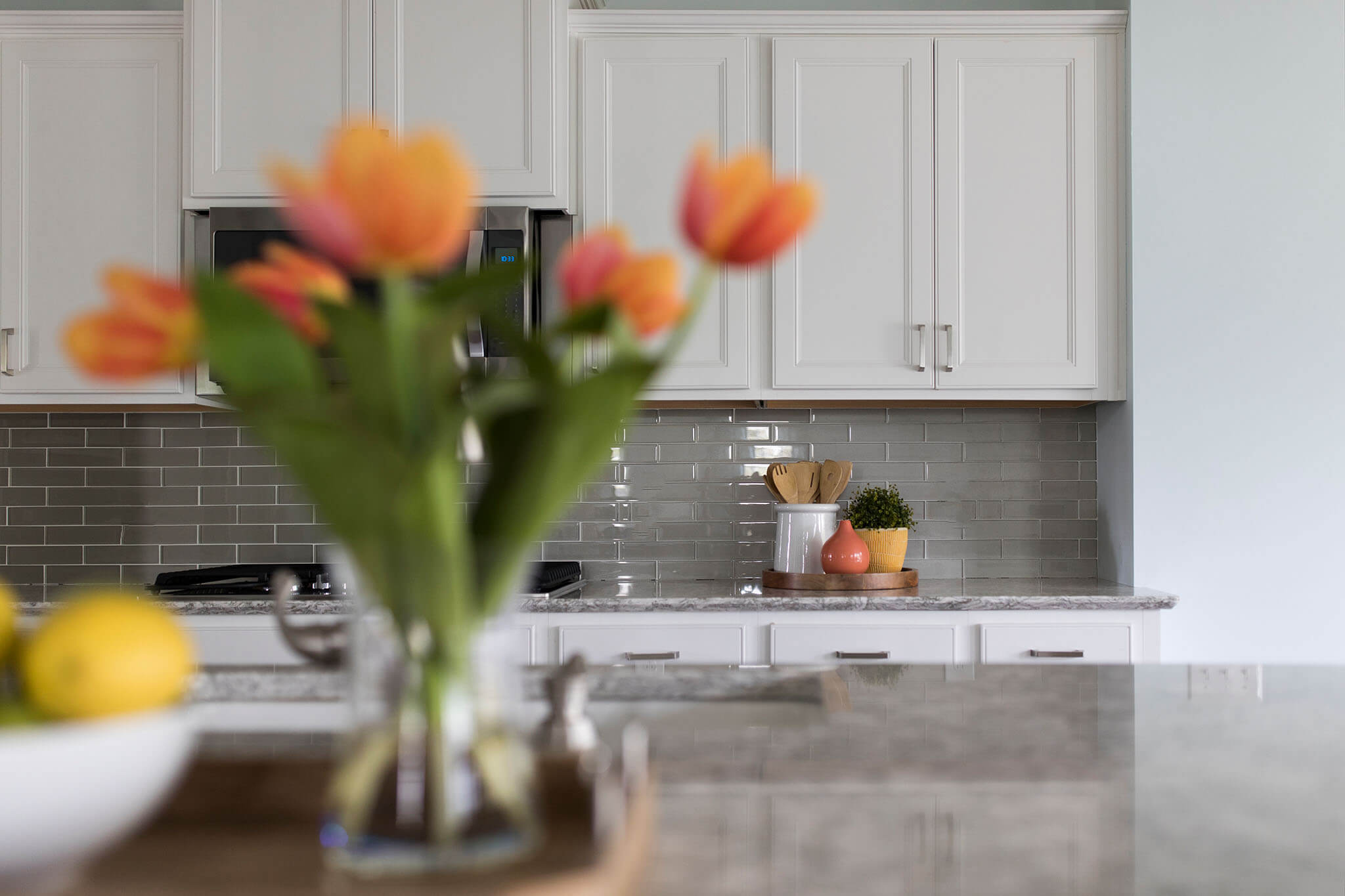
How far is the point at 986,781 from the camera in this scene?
75 cm

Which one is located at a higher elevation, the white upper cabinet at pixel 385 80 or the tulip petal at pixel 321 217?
the white upper cabinet at pixel 385 80

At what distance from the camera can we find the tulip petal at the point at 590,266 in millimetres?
515

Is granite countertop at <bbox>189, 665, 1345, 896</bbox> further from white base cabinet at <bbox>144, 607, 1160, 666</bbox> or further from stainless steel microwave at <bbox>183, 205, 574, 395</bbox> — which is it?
stainless steel microwave at <bbox>183, 205, 574, 395</bbox>

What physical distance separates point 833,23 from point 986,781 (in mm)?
2616

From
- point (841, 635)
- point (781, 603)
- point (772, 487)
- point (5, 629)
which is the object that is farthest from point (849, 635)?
point (5, 629)

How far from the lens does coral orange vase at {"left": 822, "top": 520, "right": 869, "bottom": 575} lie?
2.78m

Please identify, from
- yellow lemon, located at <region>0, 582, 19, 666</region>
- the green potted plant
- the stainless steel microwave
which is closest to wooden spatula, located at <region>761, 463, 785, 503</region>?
the green potted plant

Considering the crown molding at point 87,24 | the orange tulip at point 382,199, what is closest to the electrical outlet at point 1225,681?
the orange tulip at point 382,199

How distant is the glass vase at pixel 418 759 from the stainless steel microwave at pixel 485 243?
231cm

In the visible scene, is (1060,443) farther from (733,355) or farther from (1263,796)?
(1263,796)

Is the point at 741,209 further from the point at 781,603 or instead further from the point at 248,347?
the point at 781,603

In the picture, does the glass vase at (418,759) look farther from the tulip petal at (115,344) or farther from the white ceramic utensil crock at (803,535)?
the white ceramic utensil crock at (803,535)

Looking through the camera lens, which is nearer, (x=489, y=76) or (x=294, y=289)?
(x=294, y=289)

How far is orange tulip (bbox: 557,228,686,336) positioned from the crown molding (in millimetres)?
2953
